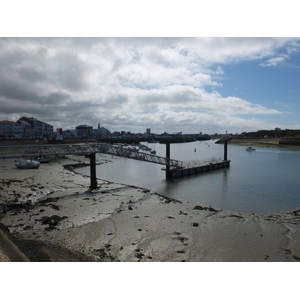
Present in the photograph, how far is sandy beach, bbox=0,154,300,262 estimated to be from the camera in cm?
1195

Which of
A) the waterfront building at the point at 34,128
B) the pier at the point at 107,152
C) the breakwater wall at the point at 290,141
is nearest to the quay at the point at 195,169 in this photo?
the pier at the point at 107,152

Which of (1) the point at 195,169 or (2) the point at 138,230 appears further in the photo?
(1) the point at 195,169

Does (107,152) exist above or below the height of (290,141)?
below

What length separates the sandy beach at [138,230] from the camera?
11946 millimetres

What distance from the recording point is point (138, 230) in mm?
15055

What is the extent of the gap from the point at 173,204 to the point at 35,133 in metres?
134

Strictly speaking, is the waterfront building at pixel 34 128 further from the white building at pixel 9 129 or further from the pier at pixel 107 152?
the pier at pixel 107 152

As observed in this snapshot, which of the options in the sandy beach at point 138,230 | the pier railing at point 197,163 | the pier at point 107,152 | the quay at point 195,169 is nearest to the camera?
the sandy beach at point 138,230

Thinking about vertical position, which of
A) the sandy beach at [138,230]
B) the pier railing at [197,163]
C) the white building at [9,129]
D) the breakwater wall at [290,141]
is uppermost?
the white building at [9,129]

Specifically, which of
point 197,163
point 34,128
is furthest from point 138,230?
point 34,128

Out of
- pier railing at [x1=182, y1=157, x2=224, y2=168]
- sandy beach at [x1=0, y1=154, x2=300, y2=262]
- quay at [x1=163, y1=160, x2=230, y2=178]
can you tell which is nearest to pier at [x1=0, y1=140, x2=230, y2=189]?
quay at [x1=163, y1=160, x2=230, y2=178]

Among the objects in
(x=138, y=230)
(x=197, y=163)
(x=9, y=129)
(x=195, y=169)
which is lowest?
(x=138, y=230)

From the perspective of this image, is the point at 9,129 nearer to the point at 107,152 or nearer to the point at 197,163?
the point at 107,152

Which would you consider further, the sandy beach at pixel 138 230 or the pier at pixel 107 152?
the pier at pixel 107 152
